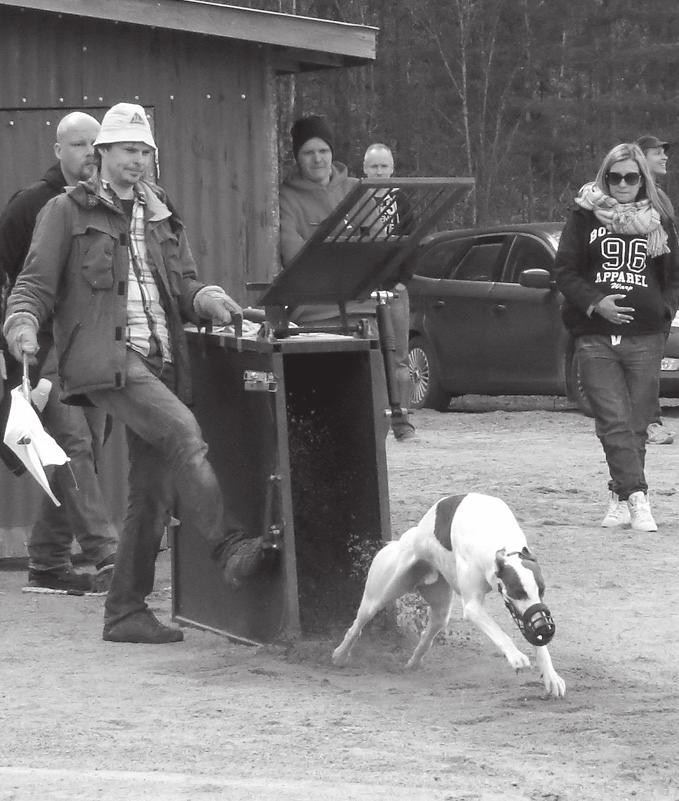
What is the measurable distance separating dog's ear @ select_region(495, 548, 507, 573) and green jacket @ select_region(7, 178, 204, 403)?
176cm

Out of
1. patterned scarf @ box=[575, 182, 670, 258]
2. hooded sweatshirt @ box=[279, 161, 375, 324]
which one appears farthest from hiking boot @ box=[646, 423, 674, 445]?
hooded sweatshirt @ box=[279, 161, 375, 324]

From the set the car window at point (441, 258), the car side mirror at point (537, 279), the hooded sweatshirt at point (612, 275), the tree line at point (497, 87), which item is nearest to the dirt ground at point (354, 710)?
the hooded sweatshirt at point (612, 275)

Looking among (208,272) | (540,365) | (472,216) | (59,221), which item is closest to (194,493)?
(59,221)

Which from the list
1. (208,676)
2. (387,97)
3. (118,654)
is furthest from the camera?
(387,97)

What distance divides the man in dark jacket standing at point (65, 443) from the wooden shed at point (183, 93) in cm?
80

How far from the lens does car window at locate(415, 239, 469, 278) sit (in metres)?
16.9

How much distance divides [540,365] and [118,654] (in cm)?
942

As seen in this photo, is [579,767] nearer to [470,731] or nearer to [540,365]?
[470,731]

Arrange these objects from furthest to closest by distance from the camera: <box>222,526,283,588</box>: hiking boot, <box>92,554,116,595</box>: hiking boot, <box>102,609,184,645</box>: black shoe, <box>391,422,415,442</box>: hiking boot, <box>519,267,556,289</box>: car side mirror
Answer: <box>519,267,556,289</box>: car side mirror, <box>391,422,415,442</box>: hiking boot, <box>92,554,116,595</box>: hiking boot, <box>102,609,184,645</box>: black shoe, <box>222,526,283,588</box>: hiking boot

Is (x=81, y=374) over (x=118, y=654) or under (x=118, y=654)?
over

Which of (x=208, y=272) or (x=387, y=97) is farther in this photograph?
(x=387, y=97)

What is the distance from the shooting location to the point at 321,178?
964cm

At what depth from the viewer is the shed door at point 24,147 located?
8.99 metres

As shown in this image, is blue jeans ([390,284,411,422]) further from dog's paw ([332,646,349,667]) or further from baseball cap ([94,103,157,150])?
dog's paw ([332,646,349,667])
